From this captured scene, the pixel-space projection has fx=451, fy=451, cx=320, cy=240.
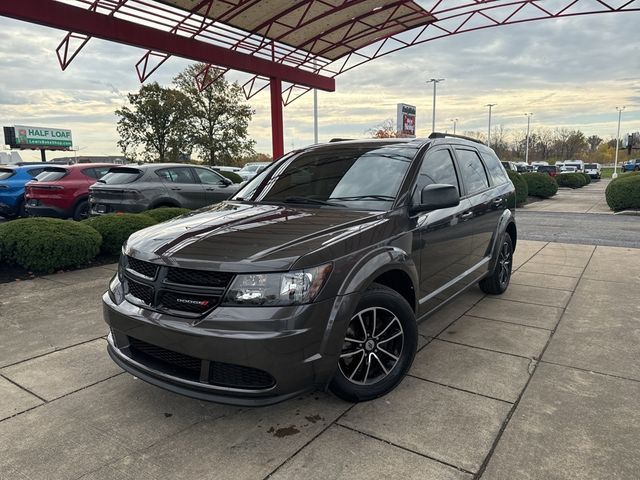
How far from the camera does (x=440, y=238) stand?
373cm

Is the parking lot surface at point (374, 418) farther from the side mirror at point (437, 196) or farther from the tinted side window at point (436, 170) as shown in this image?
the tinted side window at point (436, 170)

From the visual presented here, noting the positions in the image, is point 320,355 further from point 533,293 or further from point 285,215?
point 533,293

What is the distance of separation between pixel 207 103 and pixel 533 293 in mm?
32898

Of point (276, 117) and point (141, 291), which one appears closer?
point (141, 291)

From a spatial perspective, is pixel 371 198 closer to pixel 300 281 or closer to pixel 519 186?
pixel 300 281

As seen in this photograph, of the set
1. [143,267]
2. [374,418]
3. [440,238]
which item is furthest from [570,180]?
[143,267]

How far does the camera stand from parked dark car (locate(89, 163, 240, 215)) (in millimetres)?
8617

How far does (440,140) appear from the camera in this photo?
13.8 ft

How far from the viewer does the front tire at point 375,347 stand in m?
2.82

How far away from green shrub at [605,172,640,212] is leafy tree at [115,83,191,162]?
28.7 meters

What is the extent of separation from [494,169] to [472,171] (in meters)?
0.85

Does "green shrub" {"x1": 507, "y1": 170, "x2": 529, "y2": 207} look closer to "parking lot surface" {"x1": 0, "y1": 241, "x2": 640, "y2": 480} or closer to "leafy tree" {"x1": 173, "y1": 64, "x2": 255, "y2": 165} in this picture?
"parking lot surface" {"x1": 0, "y1": 241, "x2": 640, "y2": 480}

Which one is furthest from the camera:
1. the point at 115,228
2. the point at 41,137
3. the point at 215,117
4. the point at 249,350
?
the point at 41,137

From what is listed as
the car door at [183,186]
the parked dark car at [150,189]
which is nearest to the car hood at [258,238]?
the parked dark car at [150,189]
